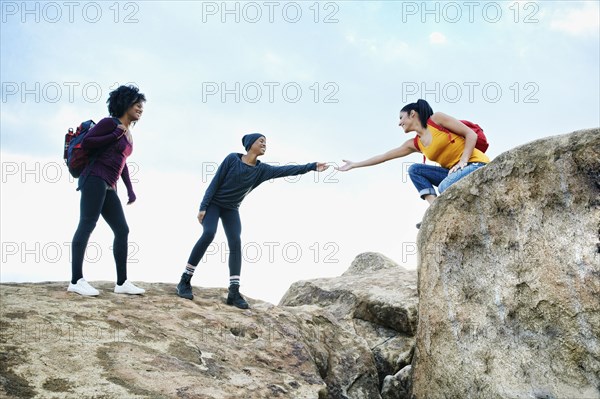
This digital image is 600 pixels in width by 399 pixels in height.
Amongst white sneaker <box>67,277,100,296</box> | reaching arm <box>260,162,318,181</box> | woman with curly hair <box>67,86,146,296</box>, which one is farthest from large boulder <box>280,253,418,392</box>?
white sneaker <box>67,277,100,296</box>

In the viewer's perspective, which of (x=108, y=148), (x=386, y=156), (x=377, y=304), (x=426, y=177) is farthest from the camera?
(x=377, y=304)

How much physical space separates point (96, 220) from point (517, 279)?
539 centimetres

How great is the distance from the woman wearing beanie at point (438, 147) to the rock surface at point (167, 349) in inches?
89.1

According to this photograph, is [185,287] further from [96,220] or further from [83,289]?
[96,220]

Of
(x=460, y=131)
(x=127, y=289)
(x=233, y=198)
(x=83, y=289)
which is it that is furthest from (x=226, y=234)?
(x=460, y=131)

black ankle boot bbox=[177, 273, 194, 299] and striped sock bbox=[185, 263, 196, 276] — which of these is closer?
black ankle boot bbox=[177, 273, 194, 299]

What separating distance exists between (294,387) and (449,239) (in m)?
2.39

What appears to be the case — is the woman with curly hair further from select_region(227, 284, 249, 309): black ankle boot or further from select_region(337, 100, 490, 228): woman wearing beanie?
select_region(337, 100, 490, 228): woman wearing beanie

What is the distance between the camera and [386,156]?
29.5 ft

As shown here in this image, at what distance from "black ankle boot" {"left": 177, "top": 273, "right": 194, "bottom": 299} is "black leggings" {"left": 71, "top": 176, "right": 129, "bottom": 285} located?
857 mm

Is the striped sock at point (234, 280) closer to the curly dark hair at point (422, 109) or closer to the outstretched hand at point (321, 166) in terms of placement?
the outstretched hand at point (321, 166)

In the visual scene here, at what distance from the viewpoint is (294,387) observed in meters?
6.22

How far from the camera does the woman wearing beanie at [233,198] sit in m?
8.68

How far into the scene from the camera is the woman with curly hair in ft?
25.0
